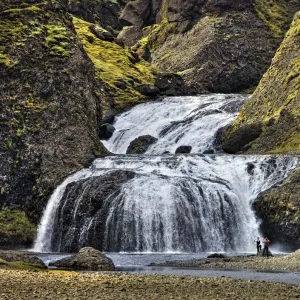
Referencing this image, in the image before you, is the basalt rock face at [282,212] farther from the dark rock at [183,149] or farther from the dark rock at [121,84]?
the dark rock at [121,84]

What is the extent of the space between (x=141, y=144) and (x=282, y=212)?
28.7 metres

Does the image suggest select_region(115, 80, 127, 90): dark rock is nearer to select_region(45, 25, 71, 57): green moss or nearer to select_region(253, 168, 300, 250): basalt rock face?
select_region(45, 25, 71, 57): green moss

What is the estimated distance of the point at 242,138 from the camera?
61.8 metres

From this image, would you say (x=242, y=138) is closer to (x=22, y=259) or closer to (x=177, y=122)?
(x=177, y=122)

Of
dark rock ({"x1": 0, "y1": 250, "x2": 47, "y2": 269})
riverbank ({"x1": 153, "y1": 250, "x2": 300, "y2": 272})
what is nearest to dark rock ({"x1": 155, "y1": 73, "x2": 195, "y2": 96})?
riverbank ({"x1": 153, "y1": 250, "x2": 300, "y2": 272})

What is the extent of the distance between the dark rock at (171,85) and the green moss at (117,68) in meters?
3.15

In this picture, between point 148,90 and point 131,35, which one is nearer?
point 148,90

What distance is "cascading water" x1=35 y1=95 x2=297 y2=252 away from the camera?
43.9 metres

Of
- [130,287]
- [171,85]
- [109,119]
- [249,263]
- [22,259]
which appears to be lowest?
[130,287]

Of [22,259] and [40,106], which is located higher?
[40,106]

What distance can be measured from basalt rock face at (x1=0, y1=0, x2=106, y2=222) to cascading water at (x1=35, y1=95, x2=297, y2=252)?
246 centimetres

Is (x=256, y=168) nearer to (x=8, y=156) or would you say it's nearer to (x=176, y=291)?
(x=8, y=156)

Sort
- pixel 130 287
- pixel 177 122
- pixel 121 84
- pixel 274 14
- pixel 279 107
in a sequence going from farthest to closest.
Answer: pixel 274 14 < pixel 121 84 < pixel 177 122 < pixel 279 107 < pixel 130 287

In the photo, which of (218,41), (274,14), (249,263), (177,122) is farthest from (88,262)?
(274,14)
